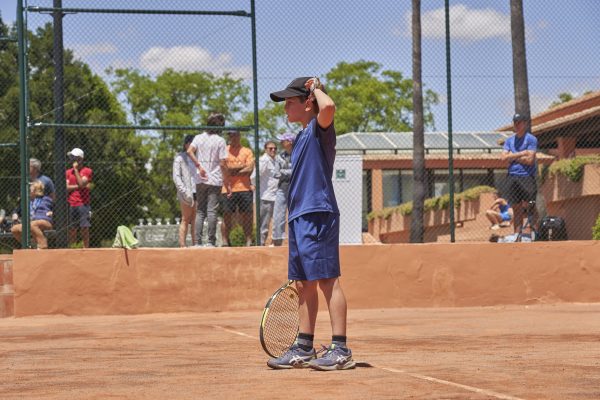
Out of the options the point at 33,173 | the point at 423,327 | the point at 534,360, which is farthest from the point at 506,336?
the point at 33,173

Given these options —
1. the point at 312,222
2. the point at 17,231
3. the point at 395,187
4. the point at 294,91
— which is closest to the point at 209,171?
the point at 17,231

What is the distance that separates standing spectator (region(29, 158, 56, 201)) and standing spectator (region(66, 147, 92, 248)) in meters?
0.20

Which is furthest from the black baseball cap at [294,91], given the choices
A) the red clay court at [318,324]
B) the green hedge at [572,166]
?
the green hedge at [572,166]

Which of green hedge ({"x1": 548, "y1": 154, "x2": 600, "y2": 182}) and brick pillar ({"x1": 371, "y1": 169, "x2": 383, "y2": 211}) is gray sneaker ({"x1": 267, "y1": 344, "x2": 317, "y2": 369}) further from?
brick pillar ({"x1": 371, "y1": 169, "x2": 383, "y2": 211})

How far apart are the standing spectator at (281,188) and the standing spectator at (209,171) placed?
74 centimetres

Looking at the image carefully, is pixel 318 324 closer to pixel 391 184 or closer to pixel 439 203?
pixel 439 203

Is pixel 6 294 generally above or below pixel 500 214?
below

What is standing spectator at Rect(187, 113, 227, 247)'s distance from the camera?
12445mm

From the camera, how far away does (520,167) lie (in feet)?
42.8

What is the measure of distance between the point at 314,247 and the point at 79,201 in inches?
253

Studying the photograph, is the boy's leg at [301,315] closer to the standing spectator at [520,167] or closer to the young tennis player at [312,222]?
the young tennis player at [312,222]

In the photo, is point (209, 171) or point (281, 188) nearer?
point (209, 171)

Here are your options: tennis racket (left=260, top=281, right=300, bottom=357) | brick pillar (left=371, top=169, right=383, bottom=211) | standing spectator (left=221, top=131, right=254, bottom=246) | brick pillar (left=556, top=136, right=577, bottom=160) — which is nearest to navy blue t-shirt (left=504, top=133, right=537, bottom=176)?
standing spectator (left=221, top=131, right=254, bottom=246)

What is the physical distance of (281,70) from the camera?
12.2m
